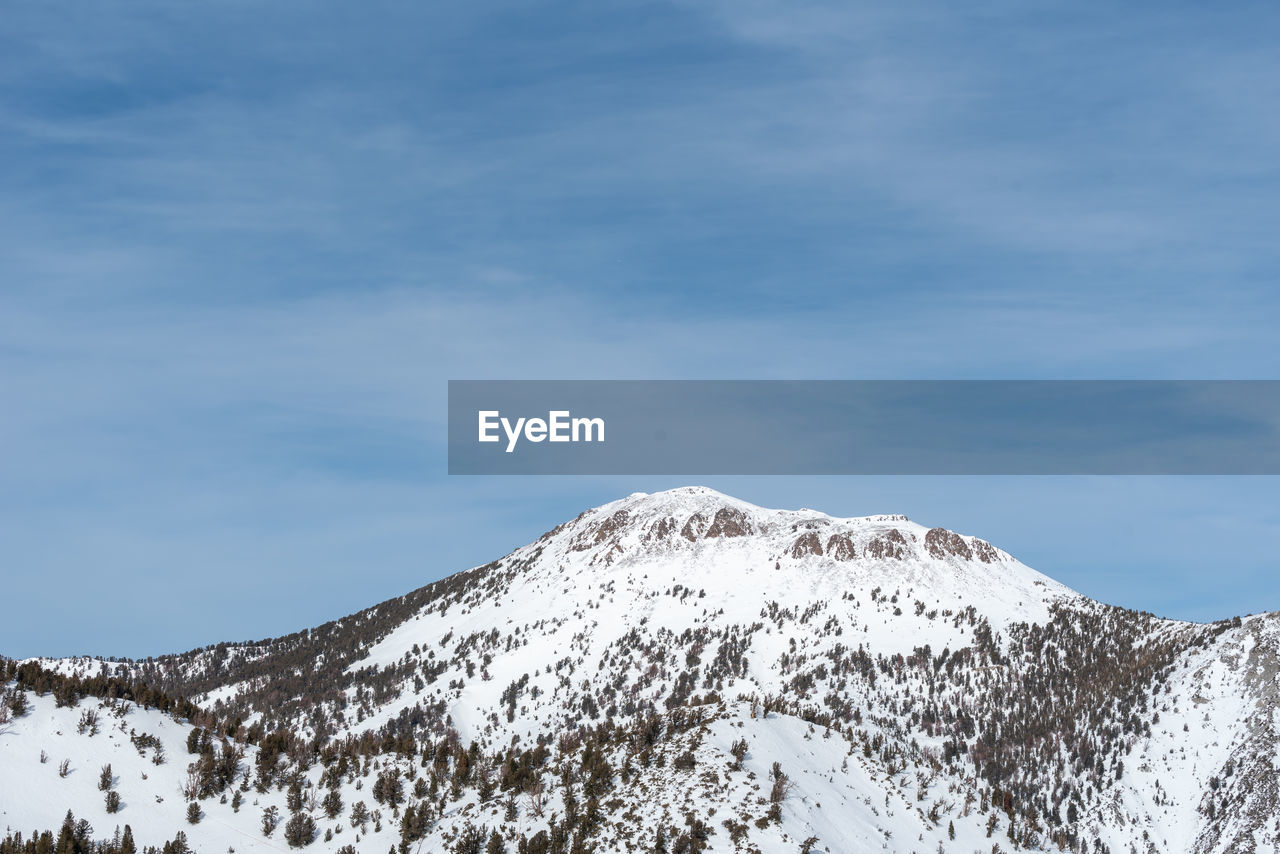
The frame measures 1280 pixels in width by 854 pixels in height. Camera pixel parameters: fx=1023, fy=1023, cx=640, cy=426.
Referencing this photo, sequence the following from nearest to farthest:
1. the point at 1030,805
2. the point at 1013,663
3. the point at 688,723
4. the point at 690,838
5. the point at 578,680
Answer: the point at 690,838 → the point at 688,723 → the point at 1030,805 → the point at 1013,663 → the point at 578,680

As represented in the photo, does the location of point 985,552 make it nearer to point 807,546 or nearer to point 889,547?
point 889,547

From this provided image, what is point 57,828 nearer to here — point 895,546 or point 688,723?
point 688,723

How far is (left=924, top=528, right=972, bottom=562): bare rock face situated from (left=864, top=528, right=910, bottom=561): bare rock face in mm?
4587

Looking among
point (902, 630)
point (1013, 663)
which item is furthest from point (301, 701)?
point (1013, 663)

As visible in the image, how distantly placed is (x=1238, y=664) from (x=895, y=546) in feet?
240

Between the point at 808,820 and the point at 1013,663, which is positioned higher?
the point at 1013,663

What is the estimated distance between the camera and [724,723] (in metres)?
72.5

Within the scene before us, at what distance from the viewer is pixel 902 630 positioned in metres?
155

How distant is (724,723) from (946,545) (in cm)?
12056

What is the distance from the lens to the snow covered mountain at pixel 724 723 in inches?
2415

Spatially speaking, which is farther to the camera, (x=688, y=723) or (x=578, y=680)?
(x=578, y=680)

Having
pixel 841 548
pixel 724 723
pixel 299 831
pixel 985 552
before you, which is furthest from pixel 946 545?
pixel 299 831

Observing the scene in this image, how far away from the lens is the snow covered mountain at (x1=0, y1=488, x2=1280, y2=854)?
2415 inches

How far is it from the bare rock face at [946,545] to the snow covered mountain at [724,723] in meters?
0.71
